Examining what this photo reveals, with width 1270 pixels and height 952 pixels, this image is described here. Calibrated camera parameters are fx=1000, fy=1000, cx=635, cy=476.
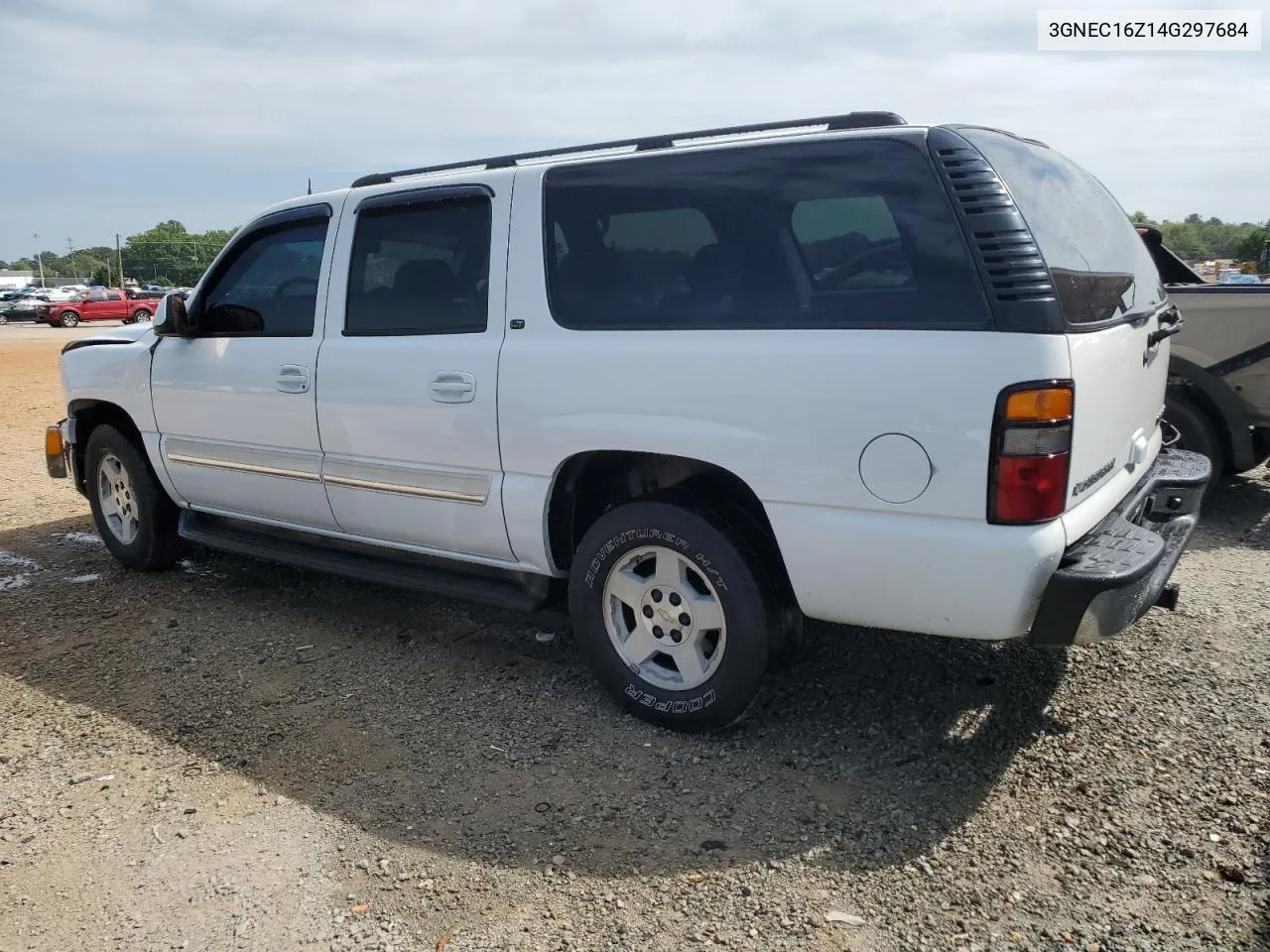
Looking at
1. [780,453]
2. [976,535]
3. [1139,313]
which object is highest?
[1139,313]

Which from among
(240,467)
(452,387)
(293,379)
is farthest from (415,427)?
(240,467)

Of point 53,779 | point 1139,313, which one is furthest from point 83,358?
point 1139,313

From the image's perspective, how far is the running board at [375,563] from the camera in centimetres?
392

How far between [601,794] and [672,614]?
2.18ft

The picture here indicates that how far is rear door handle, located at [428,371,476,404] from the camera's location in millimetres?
3756

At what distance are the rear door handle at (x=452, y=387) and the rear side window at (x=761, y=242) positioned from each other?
44cm

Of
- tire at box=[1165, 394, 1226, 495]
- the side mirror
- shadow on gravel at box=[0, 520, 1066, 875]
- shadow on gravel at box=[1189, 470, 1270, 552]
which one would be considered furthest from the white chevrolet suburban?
tire at box=[1165, 394, 1226, 495]

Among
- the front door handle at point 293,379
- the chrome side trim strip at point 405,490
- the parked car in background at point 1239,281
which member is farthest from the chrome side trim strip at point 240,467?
the parked car in background at point 1239,281

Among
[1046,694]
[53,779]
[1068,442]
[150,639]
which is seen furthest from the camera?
[150,639]

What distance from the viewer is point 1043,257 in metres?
2.83

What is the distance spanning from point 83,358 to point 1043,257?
5.01 meters

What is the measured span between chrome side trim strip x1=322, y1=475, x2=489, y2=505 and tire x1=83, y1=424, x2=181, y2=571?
1.61 m

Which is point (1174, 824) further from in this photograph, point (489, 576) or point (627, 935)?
point (489, 576)

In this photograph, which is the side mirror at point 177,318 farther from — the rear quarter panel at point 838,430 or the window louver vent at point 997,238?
the window louver vent at point 997,238
